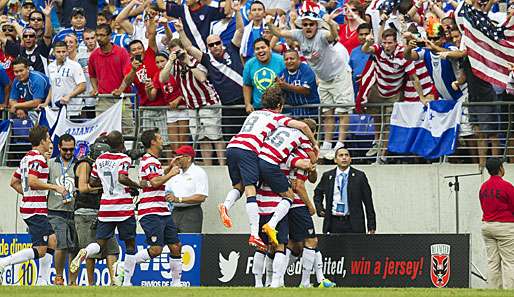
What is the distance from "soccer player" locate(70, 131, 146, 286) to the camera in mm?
18906

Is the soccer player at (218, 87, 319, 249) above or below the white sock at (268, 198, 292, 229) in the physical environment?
above

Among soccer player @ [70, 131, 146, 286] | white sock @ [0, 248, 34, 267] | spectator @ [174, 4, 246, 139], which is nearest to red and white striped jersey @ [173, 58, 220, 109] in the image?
spectator @ [174, 4, 246, 139]

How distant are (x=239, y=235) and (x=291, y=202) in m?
3.36

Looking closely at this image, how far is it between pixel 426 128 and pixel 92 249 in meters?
5.67

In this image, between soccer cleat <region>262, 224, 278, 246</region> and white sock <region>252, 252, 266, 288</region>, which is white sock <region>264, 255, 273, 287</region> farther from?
soccer cleat <region>262, 224, 278, 246</region>

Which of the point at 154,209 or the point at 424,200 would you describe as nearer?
the point at 154,209

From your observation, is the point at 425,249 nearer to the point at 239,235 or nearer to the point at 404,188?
the point at 404,188

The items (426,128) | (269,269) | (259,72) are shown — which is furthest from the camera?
(259,72)

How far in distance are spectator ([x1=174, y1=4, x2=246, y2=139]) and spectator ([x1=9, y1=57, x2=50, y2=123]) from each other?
295 centimetres

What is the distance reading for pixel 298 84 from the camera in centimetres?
2109

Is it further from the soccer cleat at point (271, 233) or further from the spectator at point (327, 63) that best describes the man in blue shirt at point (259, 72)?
the soccer cleat at point (271, 233)

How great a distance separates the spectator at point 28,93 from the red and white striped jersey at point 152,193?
16.4 feet

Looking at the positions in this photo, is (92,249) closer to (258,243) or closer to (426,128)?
(258,243)

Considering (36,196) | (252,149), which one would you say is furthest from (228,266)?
(252,149)
